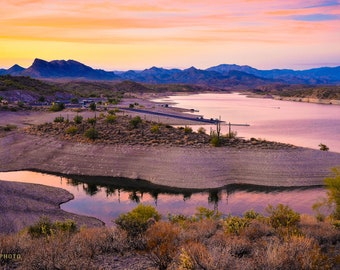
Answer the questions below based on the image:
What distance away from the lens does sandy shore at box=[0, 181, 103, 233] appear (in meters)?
26.5

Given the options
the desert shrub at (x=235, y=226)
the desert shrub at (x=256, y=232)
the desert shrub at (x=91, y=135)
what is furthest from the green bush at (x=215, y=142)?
the desert shrub at (x=256, y=232)

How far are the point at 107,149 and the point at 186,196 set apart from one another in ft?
53.5

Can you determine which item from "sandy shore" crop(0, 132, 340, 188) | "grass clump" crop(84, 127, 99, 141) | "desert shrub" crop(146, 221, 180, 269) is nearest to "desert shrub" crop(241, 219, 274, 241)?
"desert shrub" crop(146, 221, 180, 269)

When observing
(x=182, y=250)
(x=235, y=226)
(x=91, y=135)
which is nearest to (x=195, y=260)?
(x=182, y=250)

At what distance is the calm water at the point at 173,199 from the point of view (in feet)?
105

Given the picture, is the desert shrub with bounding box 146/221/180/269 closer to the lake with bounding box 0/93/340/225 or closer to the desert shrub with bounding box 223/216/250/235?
the desert shrub with bounding box 223/216/250/235

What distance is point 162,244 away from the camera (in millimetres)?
12648

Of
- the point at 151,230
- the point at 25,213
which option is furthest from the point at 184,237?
the point at 25,213

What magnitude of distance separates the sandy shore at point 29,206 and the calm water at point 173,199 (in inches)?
51.4

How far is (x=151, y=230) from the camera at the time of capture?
14.6 m

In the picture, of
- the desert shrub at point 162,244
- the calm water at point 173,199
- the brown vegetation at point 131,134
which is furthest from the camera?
the brown vegetation at point 131,134

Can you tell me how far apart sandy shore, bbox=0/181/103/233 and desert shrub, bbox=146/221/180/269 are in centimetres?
1278

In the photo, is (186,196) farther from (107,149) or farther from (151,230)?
(151,230)

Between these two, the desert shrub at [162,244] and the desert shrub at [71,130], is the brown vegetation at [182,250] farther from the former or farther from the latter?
the desert shrub at [71,130]
